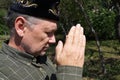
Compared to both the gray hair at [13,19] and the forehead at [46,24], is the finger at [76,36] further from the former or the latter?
the gray hair at [13,19]

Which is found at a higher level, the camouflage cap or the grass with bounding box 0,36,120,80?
the camouflage cap

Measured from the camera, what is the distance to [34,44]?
8.61 feet

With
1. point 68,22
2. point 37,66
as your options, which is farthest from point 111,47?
point 37,66

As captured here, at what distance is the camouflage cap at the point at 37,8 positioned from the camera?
2656 mm

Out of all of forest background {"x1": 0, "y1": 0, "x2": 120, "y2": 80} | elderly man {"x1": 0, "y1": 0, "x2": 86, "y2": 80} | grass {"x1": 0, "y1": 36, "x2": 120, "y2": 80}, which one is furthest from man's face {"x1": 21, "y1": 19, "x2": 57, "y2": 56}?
grass {"x1": 0, "y1": 36, "x2": 120, "y2": 80}

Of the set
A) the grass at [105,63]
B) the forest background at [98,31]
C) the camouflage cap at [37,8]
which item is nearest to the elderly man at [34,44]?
the camouflage cap at [37,8]

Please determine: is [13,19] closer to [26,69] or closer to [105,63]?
[26,69]

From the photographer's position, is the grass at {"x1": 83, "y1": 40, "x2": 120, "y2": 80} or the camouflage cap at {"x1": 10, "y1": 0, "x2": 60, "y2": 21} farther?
the grass at {"x1": 83, "y1": 40, "x2": 120, "y2": 80}

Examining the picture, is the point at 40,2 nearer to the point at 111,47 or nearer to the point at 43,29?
the point at 43,29

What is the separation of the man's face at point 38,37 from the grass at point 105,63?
30.5 feet

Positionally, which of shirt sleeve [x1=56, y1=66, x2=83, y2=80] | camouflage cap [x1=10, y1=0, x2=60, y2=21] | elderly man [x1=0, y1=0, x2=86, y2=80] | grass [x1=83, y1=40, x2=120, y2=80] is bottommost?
grass [x1=83, y1=40, x2=120, y2=80]

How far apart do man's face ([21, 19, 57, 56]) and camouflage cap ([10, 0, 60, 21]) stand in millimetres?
50

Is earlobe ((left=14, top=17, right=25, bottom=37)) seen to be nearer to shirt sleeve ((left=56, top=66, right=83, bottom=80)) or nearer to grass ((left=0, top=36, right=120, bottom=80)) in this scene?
shirt sleeve ((left=56, top=66, right=83, bottom=80))

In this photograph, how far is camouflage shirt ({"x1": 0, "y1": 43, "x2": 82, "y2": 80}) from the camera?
2.51m
